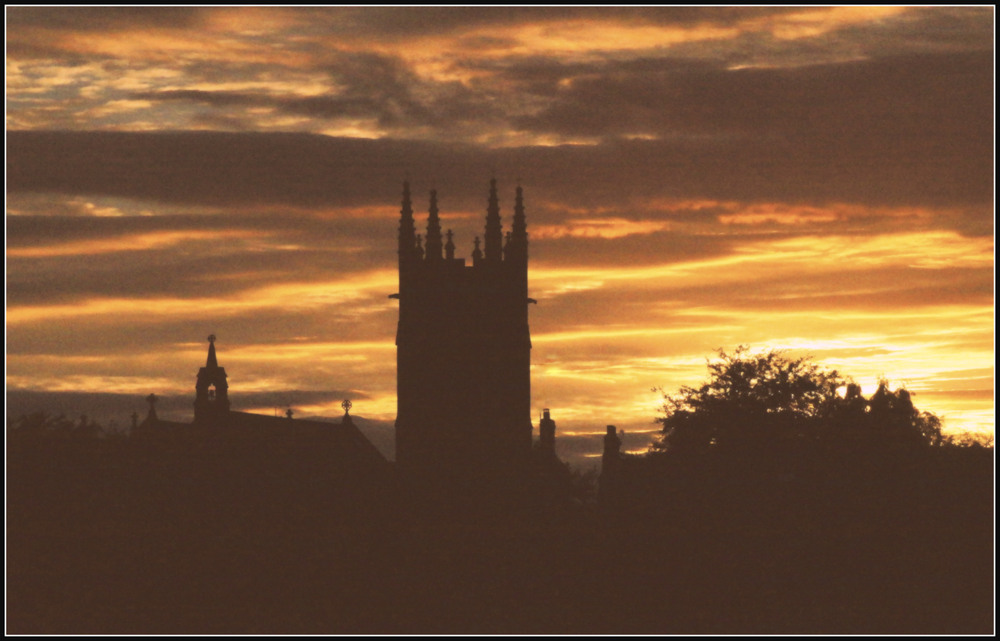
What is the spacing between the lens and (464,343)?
9750 cm

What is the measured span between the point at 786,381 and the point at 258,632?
4019 centimetres

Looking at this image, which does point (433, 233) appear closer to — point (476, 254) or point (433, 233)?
point (433, 233)

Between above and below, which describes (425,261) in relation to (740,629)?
above

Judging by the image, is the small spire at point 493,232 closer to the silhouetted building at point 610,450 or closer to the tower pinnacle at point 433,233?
the tower pinnacle at point 433,233

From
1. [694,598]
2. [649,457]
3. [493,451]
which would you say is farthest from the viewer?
[493,451]

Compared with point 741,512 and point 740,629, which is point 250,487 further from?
point 740,629

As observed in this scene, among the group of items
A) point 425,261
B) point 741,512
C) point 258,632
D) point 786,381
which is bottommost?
point 258,632

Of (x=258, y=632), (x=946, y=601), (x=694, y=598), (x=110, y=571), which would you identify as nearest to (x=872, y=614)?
(x=946, y=601)

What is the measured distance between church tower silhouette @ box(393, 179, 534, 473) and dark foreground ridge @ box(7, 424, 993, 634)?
14403mm

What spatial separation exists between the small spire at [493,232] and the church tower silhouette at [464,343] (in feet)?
0.20

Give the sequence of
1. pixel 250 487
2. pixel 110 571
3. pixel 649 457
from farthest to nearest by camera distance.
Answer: pixel 250 487, pixel 649 457, pixel 110 571

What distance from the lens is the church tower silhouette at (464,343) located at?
95.6m

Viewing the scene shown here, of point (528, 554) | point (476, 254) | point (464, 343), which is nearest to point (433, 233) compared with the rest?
point (476, 254)

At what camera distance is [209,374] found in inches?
3442
